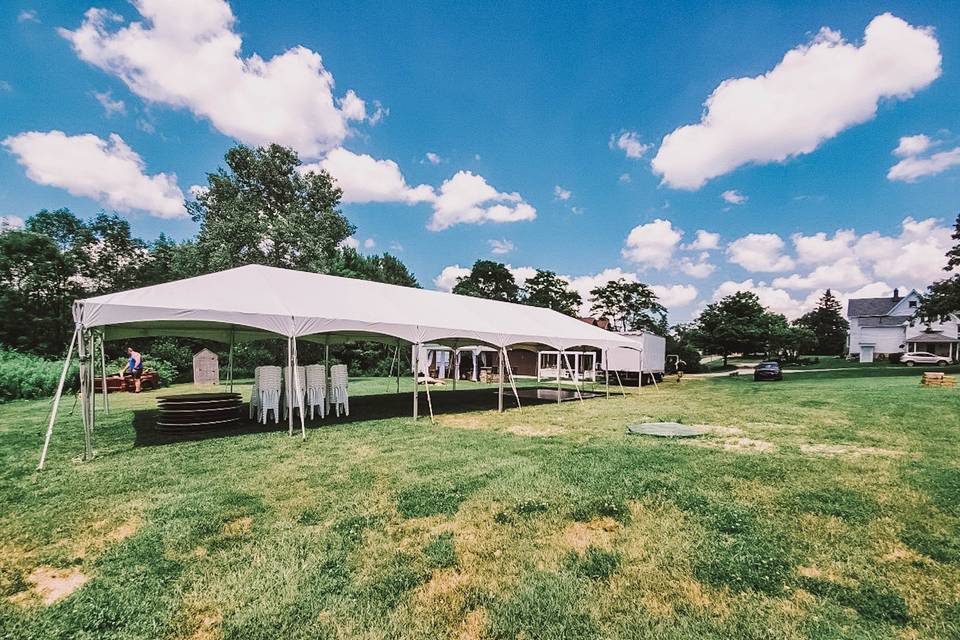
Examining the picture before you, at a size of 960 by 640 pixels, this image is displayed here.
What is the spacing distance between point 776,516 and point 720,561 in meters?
1.32

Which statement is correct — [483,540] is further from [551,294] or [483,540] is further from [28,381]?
[551,294]

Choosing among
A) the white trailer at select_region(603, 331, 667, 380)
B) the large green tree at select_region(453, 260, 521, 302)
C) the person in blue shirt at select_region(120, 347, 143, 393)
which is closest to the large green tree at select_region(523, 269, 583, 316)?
the large green tree at select_region(453, 260, 521, 302)

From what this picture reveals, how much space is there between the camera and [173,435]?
26.1ft

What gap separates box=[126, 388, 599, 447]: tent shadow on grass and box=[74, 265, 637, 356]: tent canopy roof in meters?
2.05

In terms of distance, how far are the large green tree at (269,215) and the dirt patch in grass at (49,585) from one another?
24.9m

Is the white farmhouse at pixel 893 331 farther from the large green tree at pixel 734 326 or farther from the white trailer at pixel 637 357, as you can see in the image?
the white trailer at pixel 637 357

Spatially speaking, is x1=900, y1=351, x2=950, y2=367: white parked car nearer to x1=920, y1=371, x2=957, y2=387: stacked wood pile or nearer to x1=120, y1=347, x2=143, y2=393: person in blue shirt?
x1=920, y1=371, x2=957, y2=387: stacked wood pile

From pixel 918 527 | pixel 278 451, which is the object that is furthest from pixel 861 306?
pixel 278 451

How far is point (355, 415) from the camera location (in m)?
10.6

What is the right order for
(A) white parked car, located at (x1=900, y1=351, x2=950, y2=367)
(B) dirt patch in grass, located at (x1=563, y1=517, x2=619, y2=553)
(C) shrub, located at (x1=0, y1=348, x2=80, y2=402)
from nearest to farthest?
(B) dirt patch in grass, located at (x1=563, y1=517, x2=619, y2=553)
(C) shrub, located at (x1=0, y1=348, x2=80, y2=402)
(A) white parked car, located at (x1=900, y1=351, x2=950, y2=367)

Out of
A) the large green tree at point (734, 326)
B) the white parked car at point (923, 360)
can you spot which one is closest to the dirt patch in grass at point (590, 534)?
the large green tree at point (734, 326)

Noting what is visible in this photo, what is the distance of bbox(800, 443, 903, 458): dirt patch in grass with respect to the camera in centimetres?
638

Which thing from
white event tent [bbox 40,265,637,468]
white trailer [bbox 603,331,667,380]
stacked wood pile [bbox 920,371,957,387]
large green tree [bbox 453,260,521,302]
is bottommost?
stacked wood pile [bbox 920,371,957,387]

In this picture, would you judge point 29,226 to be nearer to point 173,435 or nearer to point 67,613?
point 173,435
